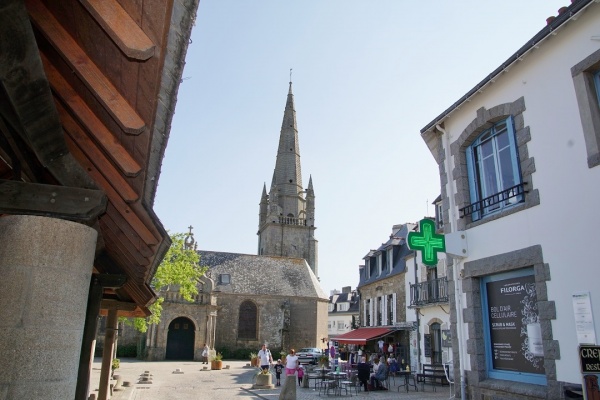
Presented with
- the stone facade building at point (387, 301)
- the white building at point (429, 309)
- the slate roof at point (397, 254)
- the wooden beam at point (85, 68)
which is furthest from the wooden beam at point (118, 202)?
the slate roof at point (397, 254)

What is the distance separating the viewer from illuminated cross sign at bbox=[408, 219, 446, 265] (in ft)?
24.8

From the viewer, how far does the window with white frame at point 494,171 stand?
23.4 feet

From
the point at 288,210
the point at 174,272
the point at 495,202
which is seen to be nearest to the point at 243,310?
the point at 174,272

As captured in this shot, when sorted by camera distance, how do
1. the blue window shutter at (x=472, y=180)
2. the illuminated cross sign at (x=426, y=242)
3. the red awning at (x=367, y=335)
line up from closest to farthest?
the illuminated cross sign at (x=426, y=242), the blue window shutter at (x=472, y=180), the red awning at (x=367, y=335)

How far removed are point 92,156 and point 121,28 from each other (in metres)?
1.85

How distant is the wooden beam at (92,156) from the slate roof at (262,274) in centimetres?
3505

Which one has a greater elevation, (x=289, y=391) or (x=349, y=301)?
(x=349, y=301)

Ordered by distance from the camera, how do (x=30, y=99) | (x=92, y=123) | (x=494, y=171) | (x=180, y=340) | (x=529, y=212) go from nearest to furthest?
(x=30, y=99) → (x=92, y=123) → (x=529, y=212) → (x=494, y=171) → (x=180, y=340)

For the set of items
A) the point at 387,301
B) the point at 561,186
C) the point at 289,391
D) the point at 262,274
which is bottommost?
the point at 289,391

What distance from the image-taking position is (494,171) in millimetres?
7621

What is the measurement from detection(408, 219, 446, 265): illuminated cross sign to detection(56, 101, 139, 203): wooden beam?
485 cm

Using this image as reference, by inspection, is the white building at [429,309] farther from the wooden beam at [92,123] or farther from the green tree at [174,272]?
the wooden beam at [92,123]

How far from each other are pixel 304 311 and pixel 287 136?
27478 mm

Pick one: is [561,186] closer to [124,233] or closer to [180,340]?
[124,233]
